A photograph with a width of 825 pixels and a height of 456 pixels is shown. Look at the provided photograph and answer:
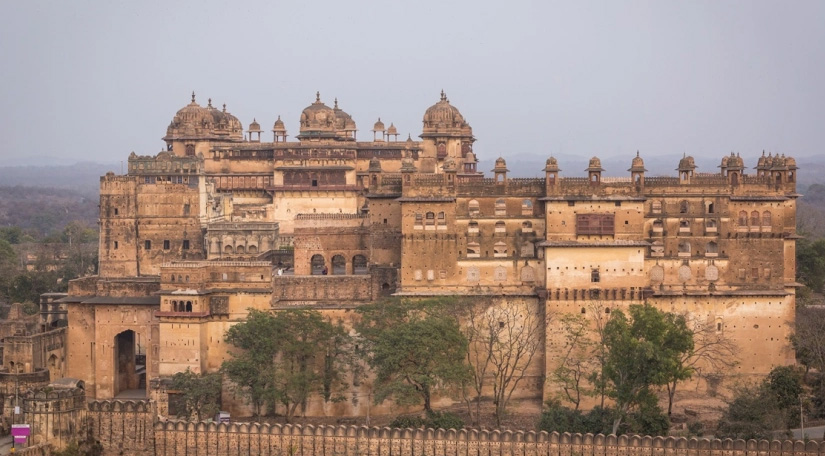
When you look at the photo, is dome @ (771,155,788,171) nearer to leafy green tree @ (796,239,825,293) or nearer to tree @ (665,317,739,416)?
tree @ (665,317,739,416)

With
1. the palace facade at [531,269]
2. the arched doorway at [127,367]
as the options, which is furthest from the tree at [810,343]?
the arched doorway at [127,367]

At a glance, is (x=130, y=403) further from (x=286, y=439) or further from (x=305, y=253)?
(x=305, y=253)

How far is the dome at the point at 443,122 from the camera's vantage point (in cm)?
7569

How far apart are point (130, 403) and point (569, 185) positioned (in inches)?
765

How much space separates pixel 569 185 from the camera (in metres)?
56.2

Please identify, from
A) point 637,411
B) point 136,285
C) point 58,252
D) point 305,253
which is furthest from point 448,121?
point 58,252

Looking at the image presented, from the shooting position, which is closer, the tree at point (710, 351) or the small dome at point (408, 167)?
the tree at point (710, 351)

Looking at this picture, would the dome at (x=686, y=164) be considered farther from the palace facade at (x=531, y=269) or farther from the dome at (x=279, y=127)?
the dome at (x=279, y=127)

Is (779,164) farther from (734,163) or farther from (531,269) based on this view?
(531,269)

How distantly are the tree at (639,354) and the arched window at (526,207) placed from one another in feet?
19.9

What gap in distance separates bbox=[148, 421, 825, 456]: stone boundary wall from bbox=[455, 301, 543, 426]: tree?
8.49m

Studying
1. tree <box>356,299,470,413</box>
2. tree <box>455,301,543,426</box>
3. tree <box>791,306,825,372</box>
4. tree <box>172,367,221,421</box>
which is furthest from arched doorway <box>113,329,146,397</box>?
tree <box>791,306,825,372</box>

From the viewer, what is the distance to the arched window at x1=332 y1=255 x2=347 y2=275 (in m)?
61.9

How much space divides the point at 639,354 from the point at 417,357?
8.45 meters
